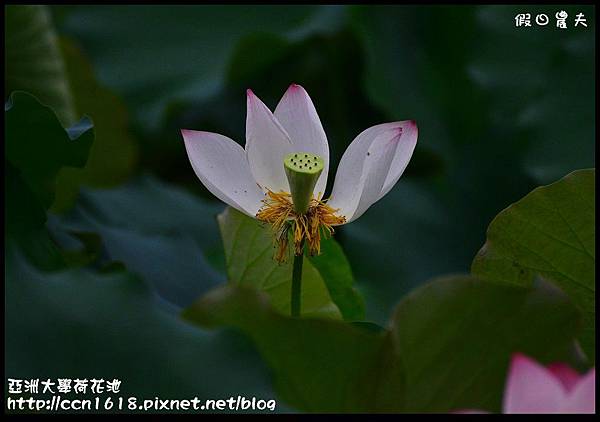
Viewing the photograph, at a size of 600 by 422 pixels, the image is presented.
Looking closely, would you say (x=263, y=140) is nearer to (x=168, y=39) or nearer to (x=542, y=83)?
(x=542, y=83)

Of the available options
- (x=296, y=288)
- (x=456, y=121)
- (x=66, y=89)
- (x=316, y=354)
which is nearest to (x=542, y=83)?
(x=456, y=121)

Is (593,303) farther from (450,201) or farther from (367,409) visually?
(450,201)

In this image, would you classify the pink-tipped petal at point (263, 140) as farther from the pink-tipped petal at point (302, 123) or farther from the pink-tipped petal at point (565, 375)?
the pink-tipped petal at point (565, 375)

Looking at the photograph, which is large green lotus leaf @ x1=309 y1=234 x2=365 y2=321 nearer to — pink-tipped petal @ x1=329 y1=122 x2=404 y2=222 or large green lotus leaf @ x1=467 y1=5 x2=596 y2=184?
pink-tipped petal @ x1=329 y1=122 x2=404 y2=222

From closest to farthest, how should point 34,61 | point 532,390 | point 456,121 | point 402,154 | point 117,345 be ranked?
point 532,390
point 117,345
point 402,154
point 34,61
point 456,121

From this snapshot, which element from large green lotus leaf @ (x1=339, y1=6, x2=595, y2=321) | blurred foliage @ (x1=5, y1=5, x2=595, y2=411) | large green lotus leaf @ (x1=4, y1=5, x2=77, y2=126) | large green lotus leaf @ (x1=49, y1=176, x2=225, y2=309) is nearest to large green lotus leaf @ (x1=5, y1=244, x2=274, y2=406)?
blurred foliage @ (x1=5, y1=5, x2=595, y2=411)

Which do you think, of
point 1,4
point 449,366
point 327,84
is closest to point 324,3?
point 327,84
